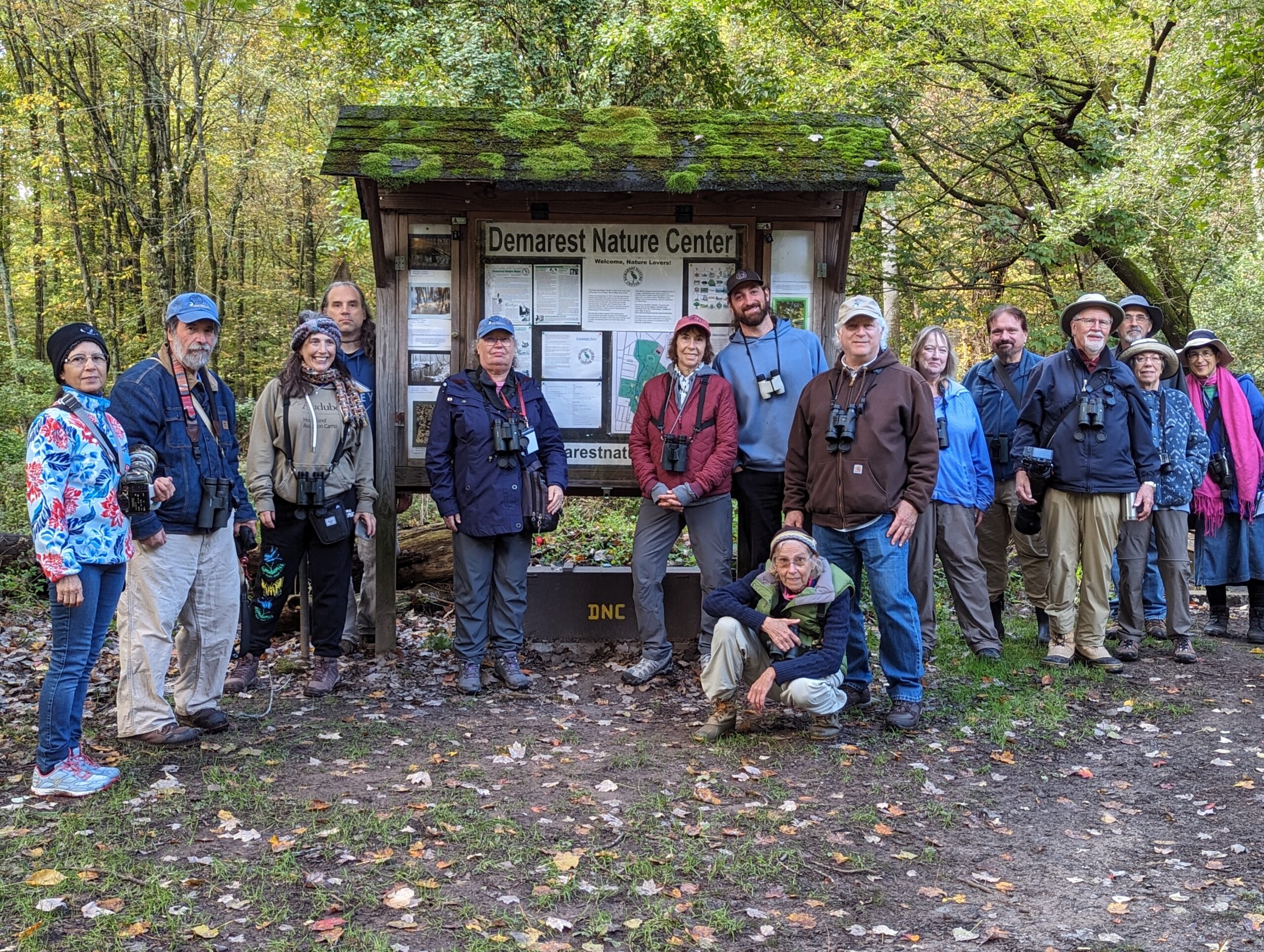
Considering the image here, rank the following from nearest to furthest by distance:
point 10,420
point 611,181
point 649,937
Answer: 1. point 649,937
2. point 611,181
3. point 10,420

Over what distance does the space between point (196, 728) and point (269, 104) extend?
17412 mm

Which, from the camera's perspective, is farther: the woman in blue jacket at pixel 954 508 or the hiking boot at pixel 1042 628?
the hiking boot at pixel 1042 628

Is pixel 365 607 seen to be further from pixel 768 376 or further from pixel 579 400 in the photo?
pixel 768 376

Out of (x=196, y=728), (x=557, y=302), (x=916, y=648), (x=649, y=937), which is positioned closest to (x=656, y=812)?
(x=649, y=937)

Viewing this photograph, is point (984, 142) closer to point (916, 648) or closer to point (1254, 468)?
point (1254, 468)

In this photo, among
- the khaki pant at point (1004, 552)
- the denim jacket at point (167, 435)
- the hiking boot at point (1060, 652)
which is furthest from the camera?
the khaki pant at point (1004, 552)

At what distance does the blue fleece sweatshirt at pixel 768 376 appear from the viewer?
657cm

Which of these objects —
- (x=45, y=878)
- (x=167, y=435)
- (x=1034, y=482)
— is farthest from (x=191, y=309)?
(x=1034, y=482)

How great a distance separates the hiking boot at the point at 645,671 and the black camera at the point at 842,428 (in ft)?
6.36

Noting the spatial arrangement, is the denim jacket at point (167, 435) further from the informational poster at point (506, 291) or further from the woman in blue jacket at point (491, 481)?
the informational poster at point (506, 291)

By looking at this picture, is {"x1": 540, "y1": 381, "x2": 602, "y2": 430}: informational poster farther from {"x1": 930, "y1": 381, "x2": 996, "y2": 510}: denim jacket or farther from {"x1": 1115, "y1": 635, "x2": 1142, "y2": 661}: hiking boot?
{"x1": 1115, "y1": 635, "x2": 1142, "y2": 661}: hiking boot

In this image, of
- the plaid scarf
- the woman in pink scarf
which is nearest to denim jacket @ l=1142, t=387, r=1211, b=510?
the woman in pink scarf

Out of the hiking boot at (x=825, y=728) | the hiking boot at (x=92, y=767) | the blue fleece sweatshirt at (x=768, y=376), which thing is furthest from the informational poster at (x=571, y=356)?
the hiking boot at (x=92, y=767)

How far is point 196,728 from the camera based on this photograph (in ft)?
17.7
